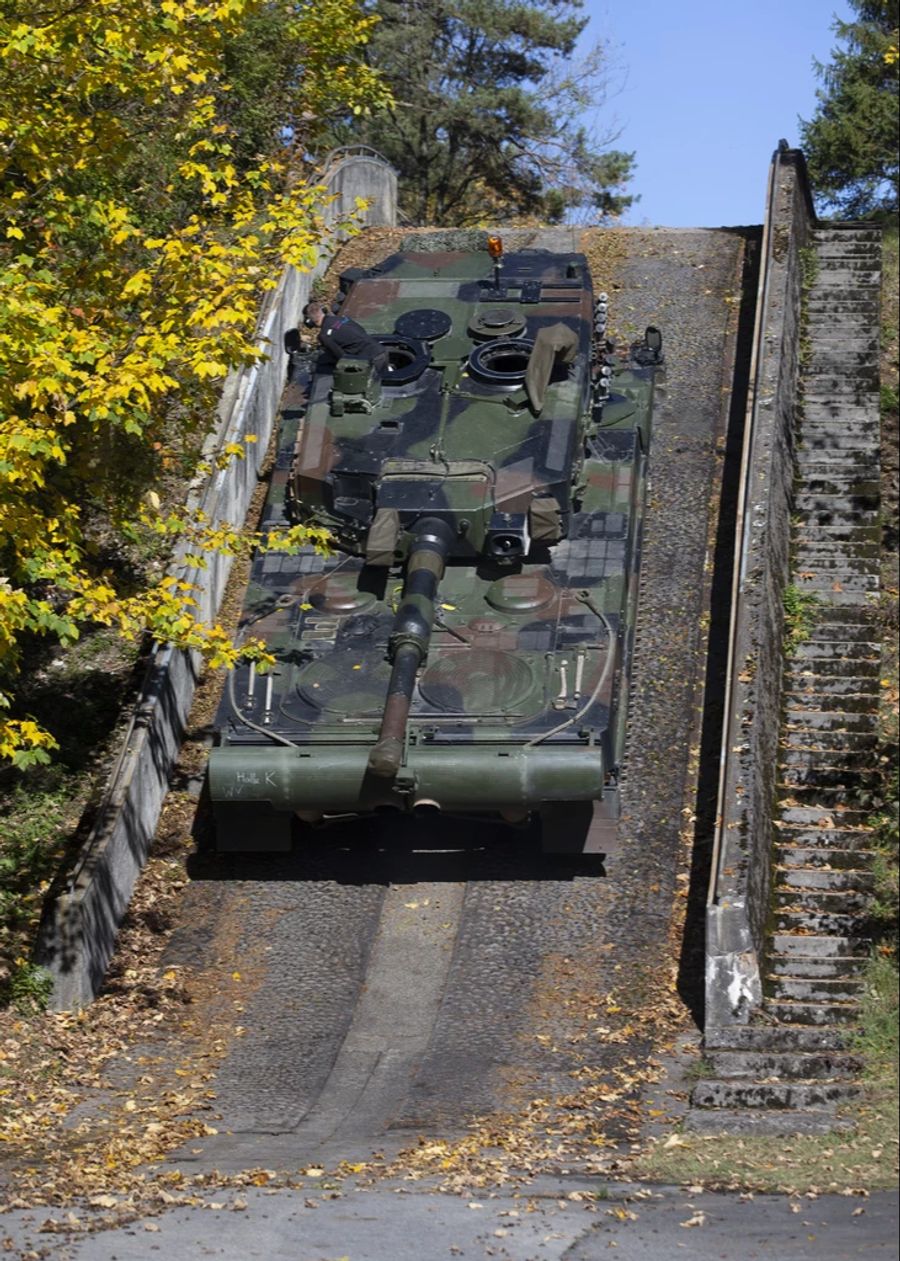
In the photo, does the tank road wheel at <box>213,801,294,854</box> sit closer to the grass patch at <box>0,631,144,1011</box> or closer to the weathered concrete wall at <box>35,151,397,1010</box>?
the weathered concrete wall at <box>35,151,397,1010</box>

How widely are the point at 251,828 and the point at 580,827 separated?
3011 millimetres

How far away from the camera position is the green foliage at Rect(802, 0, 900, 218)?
35.8 meters

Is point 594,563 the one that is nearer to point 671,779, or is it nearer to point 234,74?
point 671,779

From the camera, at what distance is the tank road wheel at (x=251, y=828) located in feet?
61.1

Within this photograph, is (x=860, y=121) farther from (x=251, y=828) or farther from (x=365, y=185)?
(x=251, y=828)

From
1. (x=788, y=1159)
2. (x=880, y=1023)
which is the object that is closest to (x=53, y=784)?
(x=880, y=1023)

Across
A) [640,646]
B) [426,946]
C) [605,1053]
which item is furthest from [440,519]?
[605,1053]

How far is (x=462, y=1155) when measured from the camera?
13.9 m

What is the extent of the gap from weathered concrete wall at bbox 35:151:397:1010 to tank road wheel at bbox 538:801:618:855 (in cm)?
384

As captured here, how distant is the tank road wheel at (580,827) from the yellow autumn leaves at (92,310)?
3192 millimetres

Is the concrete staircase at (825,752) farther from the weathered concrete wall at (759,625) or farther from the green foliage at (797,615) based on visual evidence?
the weathered concrete wall at (759,625)

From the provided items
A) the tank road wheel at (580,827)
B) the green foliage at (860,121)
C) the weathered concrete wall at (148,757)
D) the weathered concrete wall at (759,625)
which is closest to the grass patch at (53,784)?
the weathered concrete wall at (148,757)

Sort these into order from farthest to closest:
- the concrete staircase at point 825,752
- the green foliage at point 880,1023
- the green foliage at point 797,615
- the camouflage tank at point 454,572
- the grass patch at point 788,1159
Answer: the green foliage at point 797,615 < the camouflage tank at point 454,572 < the concrete staircase at point 825,752 < the green foliage at point 880,1023 < the grass patch at point 788,1159

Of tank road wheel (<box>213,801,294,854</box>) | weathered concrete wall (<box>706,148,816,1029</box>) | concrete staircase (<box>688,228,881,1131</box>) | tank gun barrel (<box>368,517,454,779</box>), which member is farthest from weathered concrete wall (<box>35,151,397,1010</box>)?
concrete staircase (<box>688,228,881,1131</box>)
